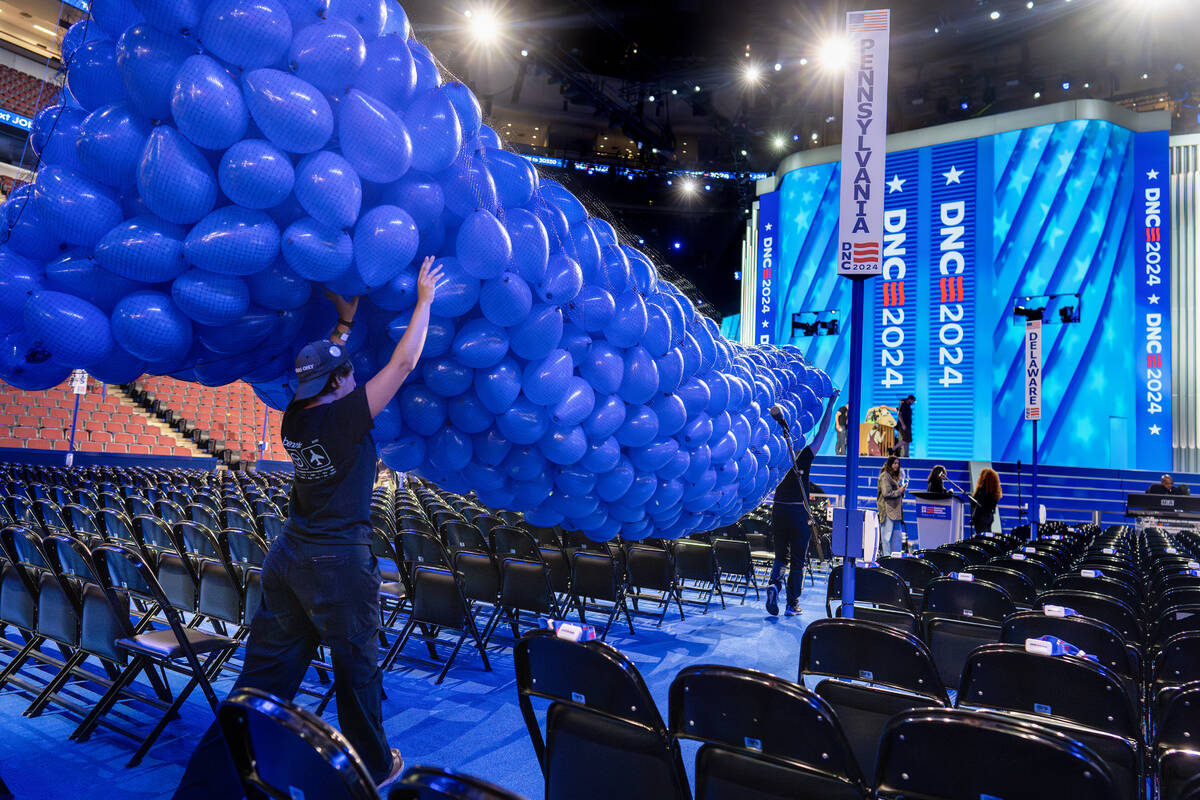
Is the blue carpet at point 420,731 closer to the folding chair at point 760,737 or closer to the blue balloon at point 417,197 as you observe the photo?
the folding chair at point 760,737

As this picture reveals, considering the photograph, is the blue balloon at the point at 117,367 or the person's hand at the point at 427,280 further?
the person's hand at the point at 427,280

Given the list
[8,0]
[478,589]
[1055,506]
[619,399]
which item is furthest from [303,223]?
[8,0]

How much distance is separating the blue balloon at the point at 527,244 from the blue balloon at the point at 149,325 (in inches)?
43.6

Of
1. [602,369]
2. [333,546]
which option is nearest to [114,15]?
[333,546]

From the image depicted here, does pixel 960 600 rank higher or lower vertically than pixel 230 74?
lower

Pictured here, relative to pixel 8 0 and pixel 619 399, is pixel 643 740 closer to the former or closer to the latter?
pixel 619 399

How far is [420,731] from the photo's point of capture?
3.47m

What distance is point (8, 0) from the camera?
18984mm

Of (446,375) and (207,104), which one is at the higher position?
(207,104)

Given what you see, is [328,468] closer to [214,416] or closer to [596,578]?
[596,578]

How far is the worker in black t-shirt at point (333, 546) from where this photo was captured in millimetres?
2406

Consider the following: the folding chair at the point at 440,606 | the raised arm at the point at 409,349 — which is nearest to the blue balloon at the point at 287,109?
the raised arm at the point at 409,349

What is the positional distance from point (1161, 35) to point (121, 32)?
22542mm

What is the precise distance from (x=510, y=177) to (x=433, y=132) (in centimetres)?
46
